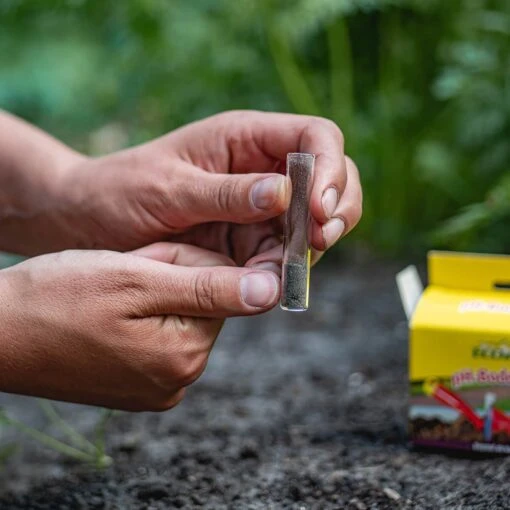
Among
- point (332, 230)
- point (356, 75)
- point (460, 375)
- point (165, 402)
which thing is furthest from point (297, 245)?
point (356, 75)

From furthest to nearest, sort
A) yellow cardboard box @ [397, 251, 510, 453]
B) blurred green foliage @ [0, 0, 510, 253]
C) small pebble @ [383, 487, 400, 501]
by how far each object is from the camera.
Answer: blurred green foliage @ [0, 0, 510, 253] < yellow cardboard box @ [397, 251, 510, 453] < small pebble @ [383, 487, 400, 501]

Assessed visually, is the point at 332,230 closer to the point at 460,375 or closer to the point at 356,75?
the point at 460,375

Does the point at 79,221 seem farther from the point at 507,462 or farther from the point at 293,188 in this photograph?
the point at 507,462

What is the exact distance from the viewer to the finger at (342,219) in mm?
1035

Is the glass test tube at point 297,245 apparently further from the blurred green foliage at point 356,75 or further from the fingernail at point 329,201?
the blurred green foliage at point 356,75

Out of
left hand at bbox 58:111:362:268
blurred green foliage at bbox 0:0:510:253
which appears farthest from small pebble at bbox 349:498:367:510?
blurred green foliage at bbox 0:0:510:253

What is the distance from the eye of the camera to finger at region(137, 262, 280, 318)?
987mm

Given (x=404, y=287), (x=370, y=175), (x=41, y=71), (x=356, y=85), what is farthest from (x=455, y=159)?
(x=41, y=71)

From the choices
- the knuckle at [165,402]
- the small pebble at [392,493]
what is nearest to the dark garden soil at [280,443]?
the small pebble at [392,493]

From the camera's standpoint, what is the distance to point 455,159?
2457 millimetres

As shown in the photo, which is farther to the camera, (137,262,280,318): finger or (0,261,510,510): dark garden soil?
(0,261,510,510): dark garden soil

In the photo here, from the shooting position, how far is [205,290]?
991 mm

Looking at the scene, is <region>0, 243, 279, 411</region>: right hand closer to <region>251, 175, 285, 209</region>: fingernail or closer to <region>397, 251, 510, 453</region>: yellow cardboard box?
<region>251, 175, 285, 209</region>: fingernail

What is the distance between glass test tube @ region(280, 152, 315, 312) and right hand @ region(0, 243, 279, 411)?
0.07 ft
